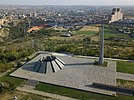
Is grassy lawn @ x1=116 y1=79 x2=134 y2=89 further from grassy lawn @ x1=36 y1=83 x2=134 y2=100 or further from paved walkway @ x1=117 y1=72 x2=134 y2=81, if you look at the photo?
grassy lawn @ x1=36 y1=83 x2=134 y2=100

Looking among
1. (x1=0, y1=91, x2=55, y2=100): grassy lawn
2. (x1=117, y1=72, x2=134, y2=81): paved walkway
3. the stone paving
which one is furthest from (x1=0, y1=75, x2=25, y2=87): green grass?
(x1=117, y1=72, x2=134, y2=81): paved walkway

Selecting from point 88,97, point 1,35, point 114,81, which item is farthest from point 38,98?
point 1,35

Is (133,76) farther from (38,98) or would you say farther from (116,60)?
(38,98)

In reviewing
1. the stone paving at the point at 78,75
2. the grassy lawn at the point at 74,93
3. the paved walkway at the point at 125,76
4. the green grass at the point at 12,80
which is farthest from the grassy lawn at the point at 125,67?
the green grass at the point at 12,80

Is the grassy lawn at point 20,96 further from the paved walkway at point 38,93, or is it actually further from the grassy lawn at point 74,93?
the grassy lawn at point 74,93

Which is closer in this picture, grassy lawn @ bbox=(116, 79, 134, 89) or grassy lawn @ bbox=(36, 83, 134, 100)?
grassy lawn @ bbox=(36, 83, 134, 100)

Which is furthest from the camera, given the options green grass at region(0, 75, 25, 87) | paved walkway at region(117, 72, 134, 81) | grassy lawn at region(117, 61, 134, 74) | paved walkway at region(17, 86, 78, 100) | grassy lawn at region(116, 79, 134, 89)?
grassy lawn at region(117, 61, 134, 74)

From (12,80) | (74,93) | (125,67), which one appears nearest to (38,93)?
(74,93)
